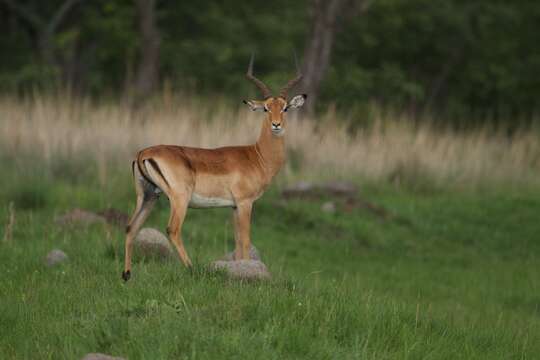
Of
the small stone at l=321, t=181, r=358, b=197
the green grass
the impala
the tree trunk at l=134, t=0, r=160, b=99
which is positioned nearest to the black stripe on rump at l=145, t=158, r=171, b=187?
the impala

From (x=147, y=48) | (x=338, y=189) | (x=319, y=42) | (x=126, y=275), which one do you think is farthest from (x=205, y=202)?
(x=147, y=48)

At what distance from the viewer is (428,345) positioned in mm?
5922

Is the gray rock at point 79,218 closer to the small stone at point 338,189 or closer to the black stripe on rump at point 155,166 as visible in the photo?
the black stripe on rump at point 155,166

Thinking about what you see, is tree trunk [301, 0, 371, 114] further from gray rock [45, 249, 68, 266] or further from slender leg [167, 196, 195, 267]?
slender leg [167, 196, 195, 267]

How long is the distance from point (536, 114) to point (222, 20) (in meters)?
12.9

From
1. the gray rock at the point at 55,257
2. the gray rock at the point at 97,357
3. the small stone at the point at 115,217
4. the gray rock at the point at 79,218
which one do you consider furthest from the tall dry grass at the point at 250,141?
the gray rock at the point at 97,357

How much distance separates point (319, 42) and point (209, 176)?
1321 centimetres

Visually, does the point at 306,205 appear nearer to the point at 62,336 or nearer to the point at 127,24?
the point at 62,336

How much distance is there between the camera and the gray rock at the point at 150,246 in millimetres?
8164

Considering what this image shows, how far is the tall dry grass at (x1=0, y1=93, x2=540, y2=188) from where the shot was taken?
14922mm

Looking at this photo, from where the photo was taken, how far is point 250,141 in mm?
16203

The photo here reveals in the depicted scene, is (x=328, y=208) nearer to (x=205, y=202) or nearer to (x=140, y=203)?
(x=205, y=202)

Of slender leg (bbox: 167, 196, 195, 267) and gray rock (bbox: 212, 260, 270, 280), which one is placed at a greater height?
slender leg (bbox: 167, 196, 195, 267)

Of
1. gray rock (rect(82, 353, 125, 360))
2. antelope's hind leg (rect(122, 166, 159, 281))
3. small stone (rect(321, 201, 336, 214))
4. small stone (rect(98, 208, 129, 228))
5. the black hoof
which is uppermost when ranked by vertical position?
antelope's hind leg (rect(122, 166, 159, 281))
